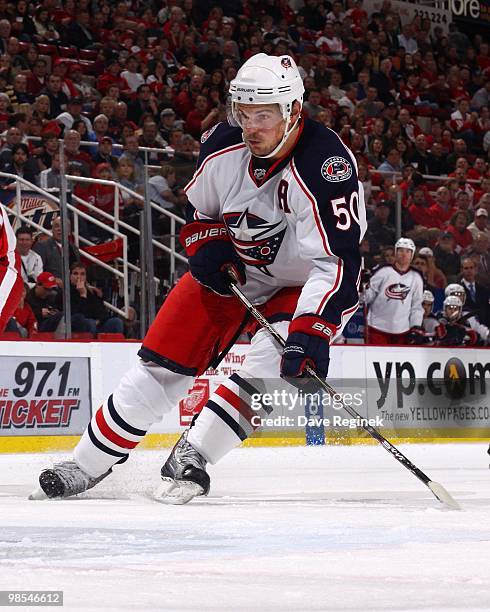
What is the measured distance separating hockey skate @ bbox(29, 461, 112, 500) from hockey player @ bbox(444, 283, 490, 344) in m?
6.02

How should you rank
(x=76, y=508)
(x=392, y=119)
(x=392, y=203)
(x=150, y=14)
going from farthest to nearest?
(x=392, y=119), (x=150, y=14), (x=392, y=203), (x=76, y=508)

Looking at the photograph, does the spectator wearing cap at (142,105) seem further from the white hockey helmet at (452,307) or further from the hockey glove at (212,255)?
the hockey glove at (212,255)

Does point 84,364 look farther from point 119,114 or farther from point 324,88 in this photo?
point 324,88

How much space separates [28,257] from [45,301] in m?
0.35

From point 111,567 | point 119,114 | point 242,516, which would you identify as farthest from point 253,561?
point 119,114

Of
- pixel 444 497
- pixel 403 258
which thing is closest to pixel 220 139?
pixel 444 497

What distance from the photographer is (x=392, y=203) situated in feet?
30.8

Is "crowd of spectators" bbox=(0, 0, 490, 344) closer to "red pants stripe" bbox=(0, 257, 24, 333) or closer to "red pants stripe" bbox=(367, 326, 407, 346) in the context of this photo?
"red pants stripe" bbox=(367, 326, 407, 346)

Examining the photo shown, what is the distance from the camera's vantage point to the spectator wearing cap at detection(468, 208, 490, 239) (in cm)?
976

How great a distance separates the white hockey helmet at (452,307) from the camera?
389 inches

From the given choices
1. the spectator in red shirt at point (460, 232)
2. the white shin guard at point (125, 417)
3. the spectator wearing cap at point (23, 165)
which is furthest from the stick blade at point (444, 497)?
the spectator in red shirt at point (460, 232)

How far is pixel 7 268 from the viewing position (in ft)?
18.5

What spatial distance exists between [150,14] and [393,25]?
4489mm

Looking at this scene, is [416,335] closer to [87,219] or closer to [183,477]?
[87,219]
